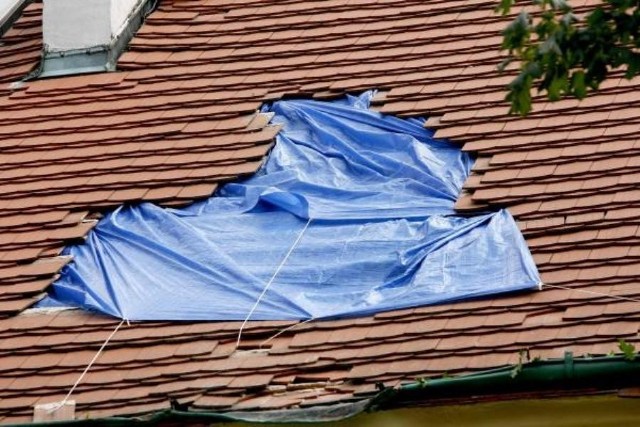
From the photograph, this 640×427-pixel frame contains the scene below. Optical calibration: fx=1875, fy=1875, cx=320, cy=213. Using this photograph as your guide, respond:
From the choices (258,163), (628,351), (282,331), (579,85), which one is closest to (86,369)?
(282,331)

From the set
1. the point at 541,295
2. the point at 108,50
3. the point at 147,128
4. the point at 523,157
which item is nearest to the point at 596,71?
the point at 541,295

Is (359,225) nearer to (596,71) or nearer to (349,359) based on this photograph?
(349,359)

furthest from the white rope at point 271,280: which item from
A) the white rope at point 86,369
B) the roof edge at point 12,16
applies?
the roof edge at point 12,16

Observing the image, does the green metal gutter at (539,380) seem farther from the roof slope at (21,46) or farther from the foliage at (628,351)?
the roof slope at (21,46)

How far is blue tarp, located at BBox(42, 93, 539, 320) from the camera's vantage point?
34.6ft

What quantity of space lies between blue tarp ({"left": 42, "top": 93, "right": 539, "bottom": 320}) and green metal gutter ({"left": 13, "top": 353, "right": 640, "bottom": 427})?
854 mm

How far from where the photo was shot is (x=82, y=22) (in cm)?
1299

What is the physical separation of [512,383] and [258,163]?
2.86 metres

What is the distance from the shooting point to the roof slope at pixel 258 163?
9984 millimetres

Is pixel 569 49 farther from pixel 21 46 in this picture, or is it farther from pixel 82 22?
pixel 21 46

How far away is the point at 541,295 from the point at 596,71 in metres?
2.40

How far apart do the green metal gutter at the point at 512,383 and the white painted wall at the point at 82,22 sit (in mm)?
3954

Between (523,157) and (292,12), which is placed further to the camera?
(292,12)

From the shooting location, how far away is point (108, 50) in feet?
42.2
